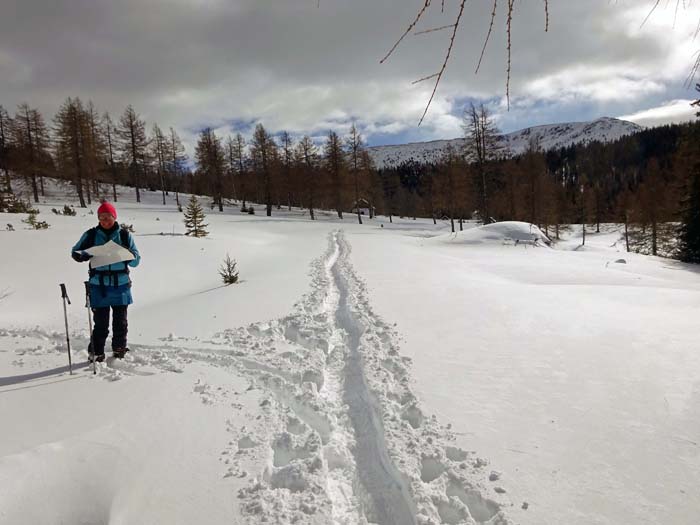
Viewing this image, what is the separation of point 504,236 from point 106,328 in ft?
67.8

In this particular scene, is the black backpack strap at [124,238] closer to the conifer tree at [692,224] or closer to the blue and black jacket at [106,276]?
the blue and black jacket at [106,276]

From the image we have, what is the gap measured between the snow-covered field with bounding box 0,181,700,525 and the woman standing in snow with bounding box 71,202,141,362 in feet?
1.08

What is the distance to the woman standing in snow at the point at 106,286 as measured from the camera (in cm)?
438

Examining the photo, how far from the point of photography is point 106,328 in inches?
175

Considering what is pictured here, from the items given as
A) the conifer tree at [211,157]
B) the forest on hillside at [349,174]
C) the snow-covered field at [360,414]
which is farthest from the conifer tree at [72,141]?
the snow-covered field at [360,414]

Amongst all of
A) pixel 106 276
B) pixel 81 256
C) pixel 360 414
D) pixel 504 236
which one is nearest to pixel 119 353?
pixel 106 276

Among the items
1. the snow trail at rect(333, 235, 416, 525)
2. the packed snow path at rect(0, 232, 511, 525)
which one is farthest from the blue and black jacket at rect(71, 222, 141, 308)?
the snow trail at rect(333, 235, 416, 525)

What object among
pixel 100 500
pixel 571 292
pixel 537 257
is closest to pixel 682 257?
pixel 537 257

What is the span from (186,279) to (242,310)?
184 inches

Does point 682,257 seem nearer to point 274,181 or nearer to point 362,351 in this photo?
point 362,351

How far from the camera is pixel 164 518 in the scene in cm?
219

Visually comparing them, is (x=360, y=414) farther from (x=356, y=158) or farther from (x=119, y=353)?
(x=356, y=158)

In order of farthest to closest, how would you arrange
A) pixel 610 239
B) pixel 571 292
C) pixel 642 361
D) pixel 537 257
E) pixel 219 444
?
pixel 610 239
pixel 537 257
pixel 571 292
pixel 642 361
pixel 219 444

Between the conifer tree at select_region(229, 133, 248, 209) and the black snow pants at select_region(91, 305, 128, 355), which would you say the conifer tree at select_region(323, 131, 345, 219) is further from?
the black snow pants at select_region(91, 305, 128, 355)
